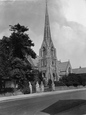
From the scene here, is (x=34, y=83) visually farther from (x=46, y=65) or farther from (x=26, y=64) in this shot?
(x=46, y=65)

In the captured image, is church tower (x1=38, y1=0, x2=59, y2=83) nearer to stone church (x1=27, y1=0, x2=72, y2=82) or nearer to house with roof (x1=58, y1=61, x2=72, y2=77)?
stone church (x1=27, y1=0, x2=72, y2=82)

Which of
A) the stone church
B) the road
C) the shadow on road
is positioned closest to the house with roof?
the stone church

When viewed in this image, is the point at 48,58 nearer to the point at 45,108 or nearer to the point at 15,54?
the point at 15,54

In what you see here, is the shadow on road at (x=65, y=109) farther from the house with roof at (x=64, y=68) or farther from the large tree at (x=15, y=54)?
the house with roof at (x=64, y=68)

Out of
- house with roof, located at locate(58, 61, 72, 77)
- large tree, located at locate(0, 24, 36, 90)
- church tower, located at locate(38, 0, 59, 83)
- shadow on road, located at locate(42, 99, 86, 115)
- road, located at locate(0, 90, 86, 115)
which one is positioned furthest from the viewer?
house with roof, located at locate(58, 61, 72, 77)

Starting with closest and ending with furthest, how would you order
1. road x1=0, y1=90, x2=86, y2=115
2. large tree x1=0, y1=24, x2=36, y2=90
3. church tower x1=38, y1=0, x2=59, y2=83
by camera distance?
road x1=0, y1=90, x2=86, y2=115
large tree x1=0, y1=24, x2=36, y2=90
church tower x1=38, y1=0, x2=59, y2=83

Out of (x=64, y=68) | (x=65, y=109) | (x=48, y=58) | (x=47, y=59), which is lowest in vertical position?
(x=65, y=109)

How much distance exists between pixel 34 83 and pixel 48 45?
4393 centimetres

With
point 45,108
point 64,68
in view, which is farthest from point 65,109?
point 64,68

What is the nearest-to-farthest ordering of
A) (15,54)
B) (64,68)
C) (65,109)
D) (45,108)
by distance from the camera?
(65,109) → (45,108) → (15,54) → (64,68)

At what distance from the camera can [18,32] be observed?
33.4 m

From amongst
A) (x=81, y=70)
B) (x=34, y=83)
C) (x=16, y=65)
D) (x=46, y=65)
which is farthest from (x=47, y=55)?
(x=16, y=65)

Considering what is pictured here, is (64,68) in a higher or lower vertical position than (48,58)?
lower

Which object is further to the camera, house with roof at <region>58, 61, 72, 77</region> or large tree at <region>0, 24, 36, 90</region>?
house with roof at <region>58, 61, 72, 77</region>
